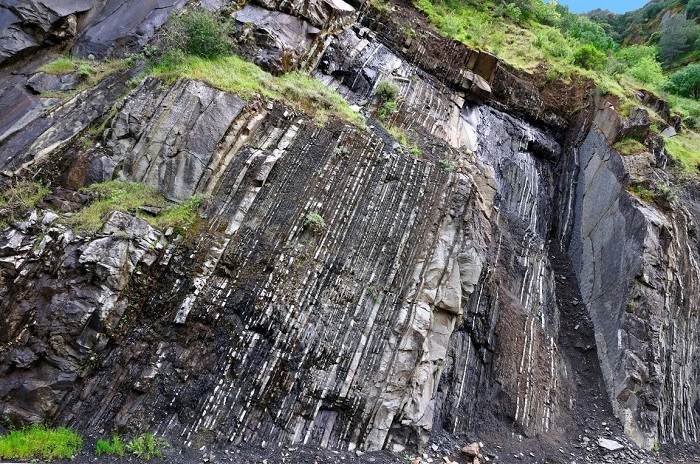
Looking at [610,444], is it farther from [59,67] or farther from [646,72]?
[59,67]

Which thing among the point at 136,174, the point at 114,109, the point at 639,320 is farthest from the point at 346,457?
the point at 114,109

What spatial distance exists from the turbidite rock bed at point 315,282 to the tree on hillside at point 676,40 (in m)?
18.1

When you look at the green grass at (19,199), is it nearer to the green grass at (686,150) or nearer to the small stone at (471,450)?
the small stone at (471,450)

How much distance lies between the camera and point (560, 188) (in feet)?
43.9

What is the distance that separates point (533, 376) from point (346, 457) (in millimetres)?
4292

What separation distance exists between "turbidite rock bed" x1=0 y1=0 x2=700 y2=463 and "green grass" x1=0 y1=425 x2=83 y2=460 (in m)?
0.22

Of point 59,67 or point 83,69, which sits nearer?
point 83,69

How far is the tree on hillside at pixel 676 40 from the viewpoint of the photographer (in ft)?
83.5

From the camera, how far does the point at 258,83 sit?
390 inches

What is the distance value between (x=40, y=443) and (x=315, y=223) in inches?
198

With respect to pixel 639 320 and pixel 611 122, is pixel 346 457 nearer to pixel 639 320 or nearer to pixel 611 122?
pixel 639 320

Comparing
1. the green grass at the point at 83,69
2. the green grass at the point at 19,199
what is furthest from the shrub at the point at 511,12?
the green grass at the point at 19,199

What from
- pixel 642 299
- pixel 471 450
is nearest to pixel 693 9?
pixel 642 299

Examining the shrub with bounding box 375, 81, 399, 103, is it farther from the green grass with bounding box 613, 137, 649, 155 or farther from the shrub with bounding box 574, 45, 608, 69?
the shrub with bounding box 574, 45, 608, 69
